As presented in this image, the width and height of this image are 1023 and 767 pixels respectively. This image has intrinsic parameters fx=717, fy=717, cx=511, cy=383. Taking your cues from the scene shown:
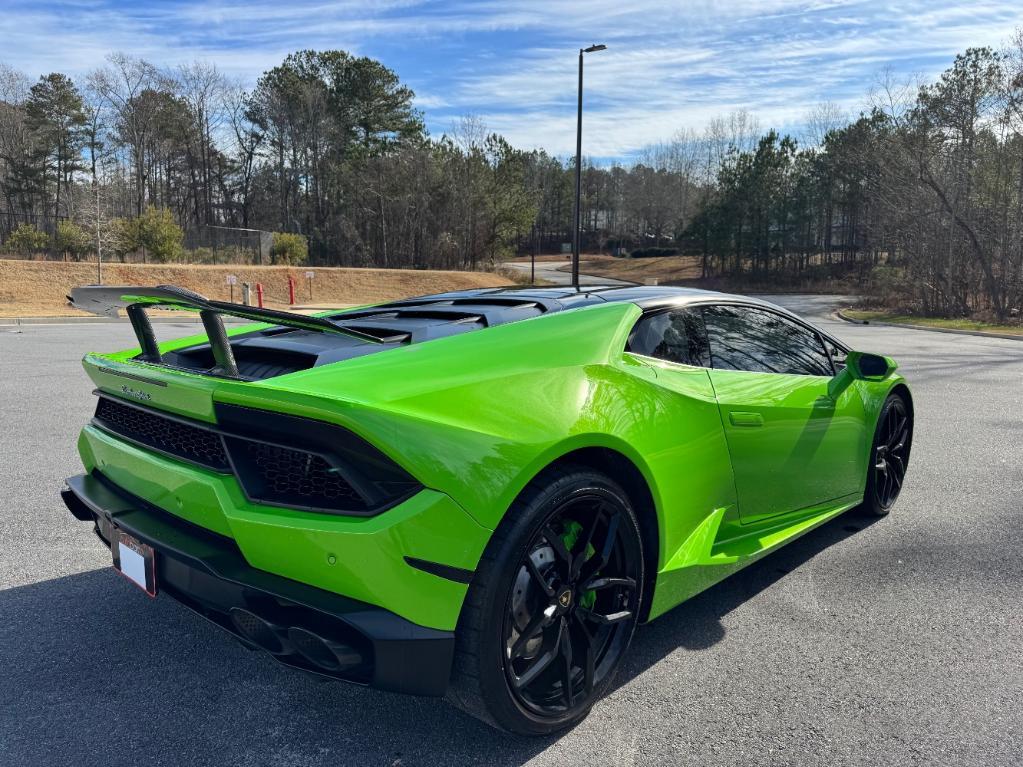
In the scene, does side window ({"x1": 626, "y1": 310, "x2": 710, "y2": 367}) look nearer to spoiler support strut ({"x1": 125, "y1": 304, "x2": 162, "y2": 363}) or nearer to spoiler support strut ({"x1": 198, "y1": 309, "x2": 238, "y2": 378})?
spoiler support strut ({"x1": 198, "y1": 309, "x2": 238, "y2": 378})

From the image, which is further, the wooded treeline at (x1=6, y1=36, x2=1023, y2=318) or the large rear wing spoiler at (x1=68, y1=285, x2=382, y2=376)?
the wooded treeline at (x1=6, y1=36, x2=1023, y2=318)

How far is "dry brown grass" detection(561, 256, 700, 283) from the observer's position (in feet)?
202

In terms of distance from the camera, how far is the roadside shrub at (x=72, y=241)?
32.0 meters

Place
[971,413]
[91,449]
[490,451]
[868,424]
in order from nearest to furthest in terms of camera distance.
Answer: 1. [490,451]
2. [91,449]
3. [868,424]
4. [971,413]

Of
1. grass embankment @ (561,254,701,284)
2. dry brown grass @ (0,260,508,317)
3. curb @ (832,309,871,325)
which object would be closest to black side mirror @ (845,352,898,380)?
dry brown grass @ (0,260,508,317)

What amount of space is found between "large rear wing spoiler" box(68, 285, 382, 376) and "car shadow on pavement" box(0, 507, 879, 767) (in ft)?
3.35

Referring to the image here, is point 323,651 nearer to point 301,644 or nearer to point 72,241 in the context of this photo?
point 301,644

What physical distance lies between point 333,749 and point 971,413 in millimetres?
7902

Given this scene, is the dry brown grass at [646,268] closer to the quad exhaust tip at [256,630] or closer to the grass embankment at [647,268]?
the grass embankment at [647,268]

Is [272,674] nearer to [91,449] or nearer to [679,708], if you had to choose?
[91,449]

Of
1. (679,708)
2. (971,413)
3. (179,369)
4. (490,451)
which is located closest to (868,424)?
(679,708)

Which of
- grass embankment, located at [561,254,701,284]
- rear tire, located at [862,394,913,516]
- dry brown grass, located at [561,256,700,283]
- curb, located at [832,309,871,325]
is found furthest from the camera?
dry brown grass, located at [561,256,700,283]

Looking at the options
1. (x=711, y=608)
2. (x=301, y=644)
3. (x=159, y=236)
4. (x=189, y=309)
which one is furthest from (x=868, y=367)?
(x=159, y=236)

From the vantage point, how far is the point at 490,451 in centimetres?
197
